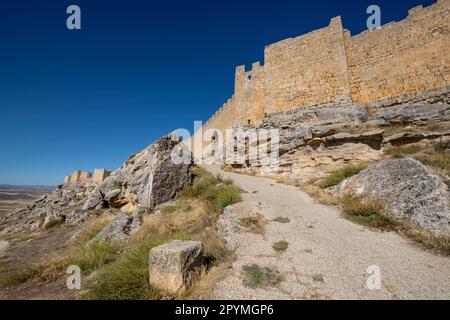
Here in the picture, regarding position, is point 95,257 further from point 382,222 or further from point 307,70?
point 307,70

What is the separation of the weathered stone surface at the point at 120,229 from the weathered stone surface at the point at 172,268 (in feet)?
11.8

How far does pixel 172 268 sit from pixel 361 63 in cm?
1522

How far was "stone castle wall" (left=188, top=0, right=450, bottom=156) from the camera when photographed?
10742mm

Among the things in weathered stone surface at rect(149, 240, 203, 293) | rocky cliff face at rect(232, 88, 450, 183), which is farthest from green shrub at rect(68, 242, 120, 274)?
rocky cliff face at rect(232, 88, 450, 183)

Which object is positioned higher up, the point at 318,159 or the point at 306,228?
the point at 318,159

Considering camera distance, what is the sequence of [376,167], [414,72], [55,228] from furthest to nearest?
[414,72] → [55,228] → [376,167]

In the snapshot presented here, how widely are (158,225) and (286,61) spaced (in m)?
14.4

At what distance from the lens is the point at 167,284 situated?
292cm

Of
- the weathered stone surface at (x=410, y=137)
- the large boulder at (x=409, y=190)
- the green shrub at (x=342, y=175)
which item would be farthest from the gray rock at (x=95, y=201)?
the weathered stone surface at (x=410, y=137)

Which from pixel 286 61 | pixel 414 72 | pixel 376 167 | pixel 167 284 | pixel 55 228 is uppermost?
pixel 286 61

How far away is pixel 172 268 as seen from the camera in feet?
9.59

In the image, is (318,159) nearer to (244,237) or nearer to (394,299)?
(244,237)

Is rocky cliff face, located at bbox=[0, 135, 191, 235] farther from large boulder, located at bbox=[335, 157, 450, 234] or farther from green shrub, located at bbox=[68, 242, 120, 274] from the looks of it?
large boulder, located at bbox=[335, 157, 450, 234]
